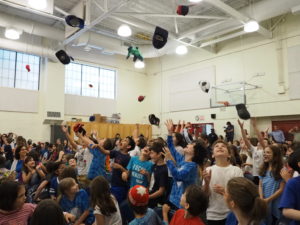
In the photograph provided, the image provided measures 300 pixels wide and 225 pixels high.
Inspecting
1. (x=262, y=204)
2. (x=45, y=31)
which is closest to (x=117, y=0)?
(x=45, y=31)

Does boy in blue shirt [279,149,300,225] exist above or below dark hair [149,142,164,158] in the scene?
below

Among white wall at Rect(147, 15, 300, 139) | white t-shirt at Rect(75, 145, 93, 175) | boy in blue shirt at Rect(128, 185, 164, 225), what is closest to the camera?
boy in blue shirt at Rect(128, 185, 164, 225)

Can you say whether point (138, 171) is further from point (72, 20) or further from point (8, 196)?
point (72, 20)

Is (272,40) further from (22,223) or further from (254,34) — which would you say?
(22,223)

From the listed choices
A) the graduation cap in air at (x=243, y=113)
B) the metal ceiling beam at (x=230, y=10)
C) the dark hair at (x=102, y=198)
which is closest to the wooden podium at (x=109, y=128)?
the graduation cap in air at (x=243, y=113)

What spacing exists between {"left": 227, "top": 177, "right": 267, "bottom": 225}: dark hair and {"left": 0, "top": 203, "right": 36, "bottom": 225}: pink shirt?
1.47m

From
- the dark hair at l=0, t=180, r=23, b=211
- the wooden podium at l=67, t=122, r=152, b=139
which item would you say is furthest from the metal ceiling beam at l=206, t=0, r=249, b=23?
the dark hair at l=0, t=180, r=23, b=211

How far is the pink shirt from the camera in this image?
1838 mm

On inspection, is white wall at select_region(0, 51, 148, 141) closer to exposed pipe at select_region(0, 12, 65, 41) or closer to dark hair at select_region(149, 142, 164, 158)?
exposed pipe at select_region(0, 12, 65, 41)

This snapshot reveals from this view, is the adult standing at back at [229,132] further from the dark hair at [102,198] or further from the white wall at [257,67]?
the dark hair at [102,198]

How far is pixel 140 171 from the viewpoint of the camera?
10.6ft

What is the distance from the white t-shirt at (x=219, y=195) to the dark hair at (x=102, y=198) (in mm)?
884

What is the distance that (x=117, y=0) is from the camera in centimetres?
930

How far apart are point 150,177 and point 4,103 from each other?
32.7 ft
